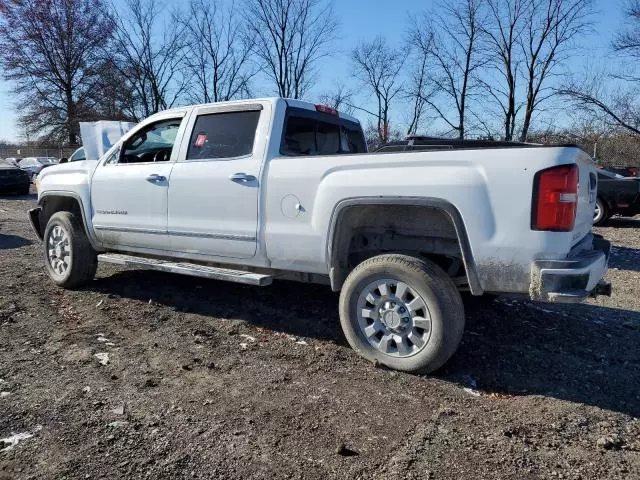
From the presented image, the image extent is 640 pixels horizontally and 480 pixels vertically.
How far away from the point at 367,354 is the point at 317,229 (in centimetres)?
101

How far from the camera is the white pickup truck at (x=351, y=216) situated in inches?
120

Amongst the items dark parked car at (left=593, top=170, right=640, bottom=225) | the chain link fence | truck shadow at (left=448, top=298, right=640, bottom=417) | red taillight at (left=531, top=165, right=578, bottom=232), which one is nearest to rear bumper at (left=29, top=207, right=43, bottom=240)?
truck shadow at (left=448, top=298, right=640, bottom=417)

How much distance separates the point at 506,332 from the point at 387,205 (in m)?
1.80

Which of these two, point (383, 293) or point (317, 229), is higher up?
point (317, 229)

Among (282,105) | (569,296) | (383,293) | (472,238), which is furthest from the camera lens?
(282,105)

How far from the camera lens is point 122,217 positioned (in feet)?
16.8

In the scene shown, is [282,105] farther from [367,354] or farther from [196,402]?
[196,402]

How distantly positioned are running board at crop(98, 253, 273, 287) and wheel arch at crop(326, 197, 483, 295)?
616 millimetres

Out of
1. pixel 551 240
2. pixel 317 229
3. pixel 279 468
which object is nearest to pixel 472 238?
pixel 551 240

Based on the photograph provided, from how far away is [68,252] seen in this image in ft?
18.4

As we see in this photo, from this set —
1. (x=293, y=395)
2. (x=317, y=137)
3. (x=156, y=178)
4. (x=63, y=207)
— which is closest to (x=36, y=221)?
(x=63, y=207)

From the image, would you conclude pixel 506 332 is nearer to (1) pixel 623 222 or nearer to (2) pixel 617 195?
(2) pixel 617 195

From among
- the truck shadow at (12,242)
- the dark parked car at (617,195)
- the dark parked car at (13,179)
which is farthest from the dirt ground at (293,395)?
the dark parked car at (13,179)

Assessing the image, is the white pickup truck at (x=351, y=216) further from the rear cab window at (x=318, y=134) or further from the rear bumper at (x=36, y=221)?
the rear bumper at (x=36, y=221)
